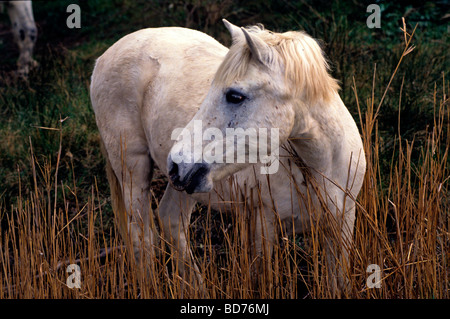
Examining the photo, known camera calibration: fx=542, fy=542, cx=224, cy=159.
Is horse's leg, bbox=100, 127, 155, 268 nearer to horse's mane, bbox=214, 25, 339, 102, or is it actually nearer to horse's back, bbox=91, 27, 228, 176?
horse's back, bbox=91, 27, 228, 176

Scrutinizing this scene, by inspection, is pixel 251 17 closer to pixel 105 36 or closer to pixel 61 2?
pixel 105 36

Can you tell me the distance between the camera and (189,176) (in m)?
2.33

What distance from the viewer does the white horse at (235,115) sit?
7.66 ft

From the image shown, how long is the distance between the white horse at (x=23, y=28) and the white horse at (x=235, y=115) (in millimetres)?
3874

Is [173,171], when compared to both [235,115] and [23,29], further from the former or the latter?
[23,29]

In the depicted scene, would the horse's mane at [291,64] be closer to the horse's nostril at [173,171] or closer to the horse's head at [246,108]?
the horse's head at [246,108]

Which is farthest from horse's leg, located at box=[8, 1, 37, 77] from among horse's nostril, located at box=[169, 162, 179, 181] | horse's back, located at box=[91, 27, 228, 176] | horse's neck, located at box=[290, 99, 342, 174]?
horse's neck, located at box=[290, 99, 342, 174]

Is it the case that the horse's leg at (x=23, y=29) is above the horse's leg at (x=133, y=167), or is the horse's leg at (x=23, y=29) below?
above

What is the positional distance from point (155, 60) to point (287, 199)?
4.24 ft

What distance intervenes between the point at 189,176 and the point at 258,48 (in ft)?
2.03

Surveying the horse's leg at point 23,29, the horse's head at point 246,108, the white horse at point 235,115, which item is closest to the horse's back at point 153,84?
the white horse at point 235,115

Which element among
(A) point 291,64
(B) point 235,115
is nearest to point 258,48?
(A) point 291,64

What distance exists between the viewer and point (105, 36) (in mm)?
8008
